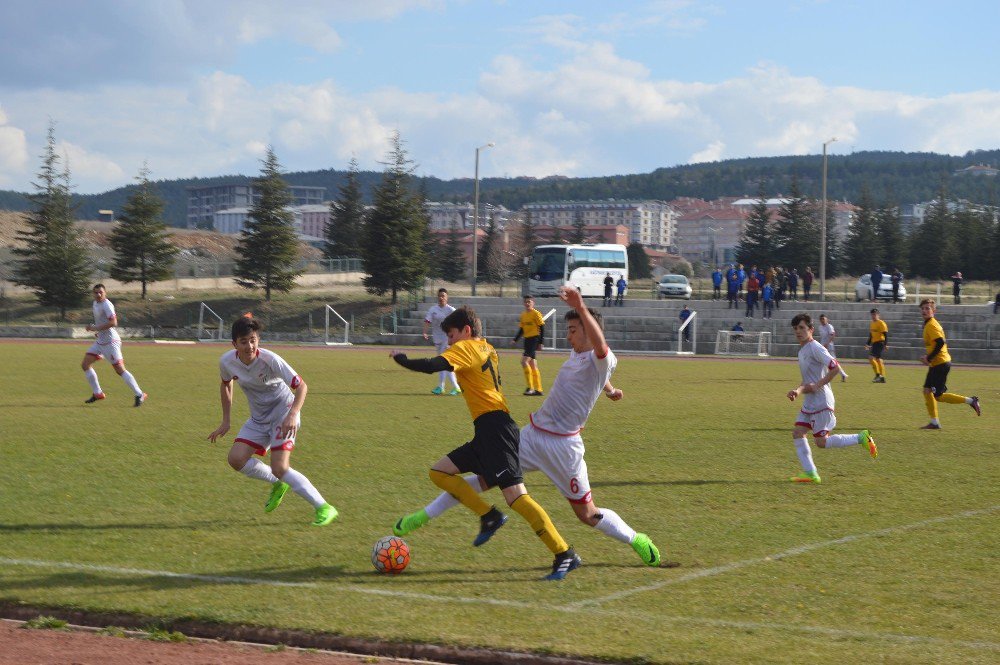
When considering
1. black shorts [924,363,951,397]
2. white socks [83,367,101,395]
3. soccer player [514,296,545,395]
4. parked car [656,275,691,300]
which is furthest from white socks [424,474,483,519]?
parked car [656,275,691,300]

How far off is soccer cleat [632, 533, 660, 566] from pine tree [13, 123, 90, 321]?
53.0m

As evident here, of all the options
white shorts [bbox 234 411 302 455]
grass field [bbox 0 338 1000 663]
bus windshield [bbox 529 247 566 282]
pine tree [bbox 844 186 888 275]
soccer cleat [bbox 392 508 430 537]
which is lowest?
grass field [bbox 0 338 1000 663]

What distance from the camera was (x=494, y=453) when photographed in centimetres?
753

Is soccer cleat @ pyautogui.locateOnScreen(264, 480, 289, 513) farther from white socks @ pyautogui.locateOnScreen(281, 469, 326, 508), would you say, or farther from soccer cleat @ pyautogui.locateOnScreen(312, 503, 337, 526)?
soccer cleat @ pyautogui.locateOnScreen(312, 503, 337, 526)

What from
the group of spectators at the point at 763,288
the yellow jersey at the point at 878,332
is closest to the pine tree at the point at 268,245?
the group of spectators at the point at 763,288

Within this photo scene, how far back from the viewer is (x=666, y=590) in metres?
7.12

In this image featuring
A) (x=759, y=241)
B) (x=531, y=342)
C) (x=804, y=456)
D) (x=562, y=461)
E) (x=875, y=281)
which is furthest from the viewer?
(x=759, y=241)

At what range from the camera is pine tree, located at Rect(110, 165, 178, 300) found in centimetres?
5969

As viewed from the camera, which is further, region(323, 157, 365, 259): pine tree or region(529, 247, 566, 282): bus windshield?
region(323, 157, 365, 259): pine tree

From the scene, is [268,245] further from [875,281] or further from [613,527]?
[613,527]

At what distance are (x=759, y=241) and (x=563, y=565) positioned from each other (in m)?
89.0

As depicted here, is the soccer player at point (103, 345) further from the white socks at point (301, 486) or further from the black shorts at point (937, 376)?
the black shorts at point (937, 376)

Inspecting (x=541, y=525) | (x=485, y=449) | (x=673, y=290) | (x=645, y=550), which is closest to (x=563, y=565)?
(x=541, y=525)

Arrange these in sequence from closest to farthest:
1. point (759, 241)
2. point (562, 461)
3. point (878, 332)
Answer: point (562, 461) → point (878, 332) → point (759, 241)
